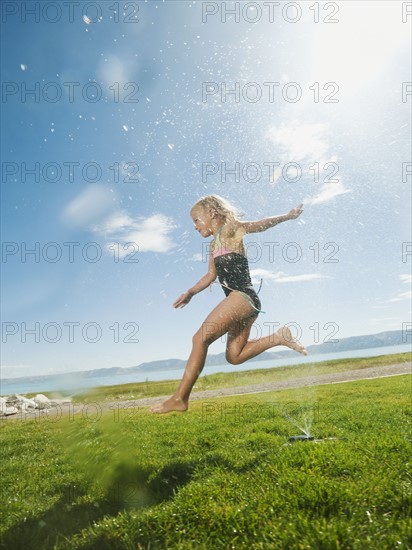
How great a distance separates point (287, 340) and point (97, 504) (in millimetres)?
3120

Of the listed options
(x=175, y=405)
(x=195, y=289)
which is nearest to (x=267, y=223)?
(x=195, y=289)

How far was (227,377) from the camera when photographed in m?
35.9

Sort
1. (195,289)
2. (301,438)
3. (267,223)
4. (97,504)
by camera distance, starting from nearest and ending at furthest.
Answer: (97,504) < (267,223) < (195,289) < (301,438)

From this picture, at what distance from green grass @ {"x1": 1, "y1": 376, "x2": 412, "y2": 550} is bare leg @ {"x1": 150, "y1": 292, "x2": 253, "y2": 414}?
0.97 meters

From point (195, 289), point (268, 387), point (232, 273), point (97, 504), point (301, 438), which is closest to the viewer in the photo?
point (97, 504)

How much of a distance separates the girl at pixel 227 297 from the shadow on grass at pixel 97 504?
41.7 inches

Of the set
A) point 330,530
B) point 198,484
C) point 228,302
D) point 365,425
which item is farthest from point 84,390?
point 365,425

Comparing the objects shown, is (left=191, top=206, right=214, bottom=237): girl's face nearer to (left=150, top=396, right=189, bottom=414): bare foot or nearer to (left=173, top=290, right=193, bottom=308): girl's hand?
(left=173, top=290, right=193, bottom=308): girl's hand

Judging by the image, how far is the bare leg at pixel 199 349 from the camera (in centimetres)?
499

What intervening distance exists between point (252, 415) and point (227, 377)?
25.8 metres

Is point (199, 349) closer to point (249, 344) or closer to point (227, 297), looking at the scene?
point (227, 297)

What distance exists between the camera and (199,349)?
5.01 meters

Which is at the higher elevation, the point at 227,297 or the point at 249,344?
the point at 227,297

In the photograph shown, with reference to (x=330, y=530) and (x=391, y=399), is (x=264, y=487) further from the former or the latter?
(x=391, y=399)
